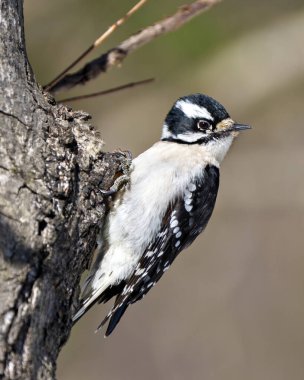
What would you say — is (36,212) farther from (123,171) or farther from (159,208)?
(159,208)

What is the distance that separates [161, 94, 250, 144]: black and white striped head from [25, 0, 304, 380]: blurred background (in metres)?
1.54

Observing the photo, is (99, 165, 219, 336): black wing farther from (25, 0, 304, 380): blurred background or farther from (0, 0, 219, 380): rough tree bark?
(25, 0, 304, 380): blurred background

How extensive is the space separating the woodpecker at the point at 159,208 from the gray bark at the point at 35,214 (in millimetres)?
663

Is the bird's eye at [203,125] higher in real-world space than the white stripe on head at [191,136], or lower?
higher

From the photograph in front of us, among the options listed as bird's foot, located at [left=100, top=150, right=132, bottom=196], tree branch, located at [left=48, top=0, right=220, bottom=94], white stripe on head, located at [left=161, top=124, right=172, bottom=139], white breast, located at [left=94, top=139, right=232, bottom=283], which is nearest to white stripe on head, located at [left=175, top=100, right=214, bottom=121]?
white stripe on head, located at [left=161, top=124, right=172, bottom=139]

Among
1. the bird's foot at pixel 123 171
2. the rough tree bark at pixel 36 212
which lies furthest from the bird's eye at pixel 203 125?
the rough tree bark at pixel 36 212

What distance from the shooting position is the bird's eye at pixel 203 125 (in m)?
4.90

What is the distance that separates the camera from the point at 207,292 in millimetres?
7723

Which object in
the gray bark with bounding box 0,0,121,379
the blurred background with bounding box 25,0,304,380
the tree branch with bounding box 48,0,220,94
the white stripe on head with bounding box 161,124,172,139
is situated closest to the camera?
the gray bark with bounding box 0,0,121,379

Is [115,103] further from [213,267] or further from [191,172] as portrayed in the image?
[191,172]

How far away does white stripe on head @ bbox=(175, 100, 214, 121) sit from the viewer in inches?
193

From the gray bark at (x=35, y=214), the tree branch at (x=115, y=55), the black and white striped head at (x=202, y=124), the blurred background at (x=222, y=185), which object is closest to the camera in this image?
the gray bark at (x=35, y=214)

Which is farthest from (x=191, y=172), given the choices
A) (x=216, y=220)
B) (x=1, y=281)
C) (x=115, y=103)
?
(x=216, y=220)

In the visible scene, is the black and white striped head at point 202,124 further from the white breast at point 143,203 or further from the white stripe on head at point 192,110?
the white breast at point 143,203
